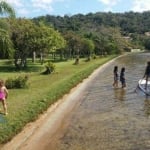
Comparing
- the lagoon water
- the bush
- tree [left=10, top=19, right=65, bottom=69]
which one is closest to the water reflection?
the lagoon water

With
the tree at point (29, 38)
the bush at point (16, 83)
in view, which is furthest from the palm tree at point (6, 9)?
the tree at point (29, 38)

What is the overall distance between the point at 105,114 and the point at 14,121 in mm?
5524

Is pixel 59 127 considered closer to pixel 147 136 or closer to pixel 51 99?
pixel 147 136

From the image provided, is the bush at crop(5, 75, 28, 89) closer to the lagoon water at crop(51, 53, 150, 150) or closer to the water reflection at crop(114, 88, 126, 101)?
the lagoon water at crop(51, 53, 150, 150)

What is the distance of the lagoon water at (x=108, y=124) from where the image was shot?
14.9m

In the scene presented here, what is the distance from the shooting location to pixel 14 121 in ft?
55.8

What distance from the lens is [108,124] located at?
18234 mm

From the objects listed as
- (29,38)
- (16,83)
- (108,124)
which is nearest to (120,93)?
(16,83)

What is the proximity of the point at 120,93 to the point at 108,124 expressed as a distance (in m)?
10.9

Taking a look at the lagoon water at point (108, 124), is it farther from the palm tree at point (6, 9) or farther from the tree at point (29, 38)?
the tree at point (29, 38)

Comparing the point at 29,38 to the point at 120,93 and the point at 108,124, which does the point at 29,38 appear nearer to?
the point at 120,93

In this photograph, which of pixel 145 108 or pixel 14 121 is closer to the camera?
pixel 14 121

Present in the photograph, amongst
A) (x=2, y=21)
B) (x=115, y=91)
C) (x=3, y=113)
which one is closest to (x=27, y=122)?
(x=3, y=113)

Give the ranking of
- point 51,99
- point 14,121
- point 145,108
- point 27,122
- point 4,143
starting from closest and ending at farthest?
1. point 4,143
2. point 14,121
3. point 27,122
4. point 145,108
5. point 51,99
